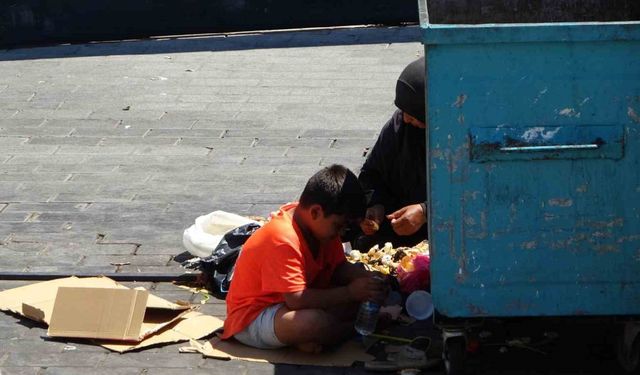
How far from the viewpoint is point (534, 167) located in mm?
3959

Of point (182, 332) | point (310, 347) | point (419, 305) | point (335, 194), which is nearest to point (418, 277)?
point (419, 305)

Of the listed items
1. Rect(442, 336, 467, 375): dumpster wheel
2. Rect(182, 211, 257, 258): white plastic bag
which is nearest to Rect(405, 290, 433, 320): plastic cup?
Rect(442, 336, 467, 375): dumpster wheel

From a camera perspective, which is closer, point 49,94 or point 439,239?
point 439,239

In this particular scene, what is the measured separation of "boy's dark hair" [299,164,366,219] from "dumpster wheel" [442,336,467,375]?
2.02ft

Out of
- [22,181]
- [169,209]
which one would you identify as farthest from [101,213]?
[22,181]

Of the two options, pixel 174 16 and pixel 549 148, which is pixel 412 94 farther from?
pixel 174 16

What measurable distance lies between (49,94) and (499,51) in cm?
582

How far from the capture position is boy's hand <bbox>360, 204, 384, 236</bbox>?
16.1 feet

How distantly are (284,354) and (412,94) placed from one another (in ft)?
4.17

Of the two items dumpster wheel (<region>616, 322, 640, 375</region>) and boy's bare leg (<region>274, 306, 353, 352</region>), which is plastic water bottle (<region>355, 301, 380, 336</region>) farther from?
dumpster wheel (<region>616, 322, 640, 375</region>)

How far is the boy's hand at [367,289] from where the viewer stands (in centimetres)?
445

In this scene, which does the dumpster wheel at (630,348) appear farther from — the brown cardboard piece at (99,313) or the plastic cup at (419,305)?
the brown cardboard piece at (99,313)

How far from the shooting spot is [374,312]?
4461mm

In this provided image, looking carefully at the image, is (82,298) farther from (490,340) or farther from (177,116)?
(177,116)
